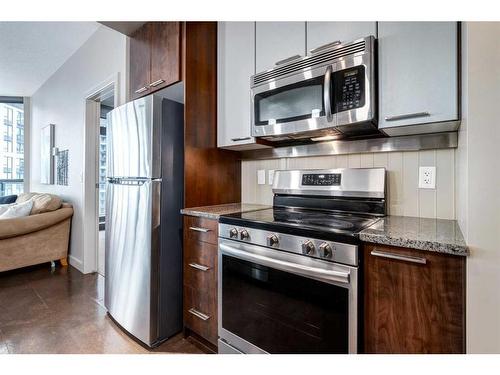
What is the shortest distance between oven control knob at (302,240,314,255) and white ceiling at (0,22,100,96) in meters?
3.14

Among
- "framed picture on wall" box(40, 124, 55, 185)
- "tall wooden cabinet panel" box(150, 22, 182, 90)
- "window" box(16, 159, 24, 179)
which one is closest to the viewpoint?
"tall wooden cabinet panel" box(150, 22, 182, 90)

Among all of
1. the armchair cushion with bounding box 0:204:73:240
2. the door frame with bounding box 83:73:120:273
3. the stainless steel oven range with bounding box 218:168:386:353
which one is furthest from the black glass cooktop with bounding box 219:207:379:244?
the armchair cushion with bounding box 0:204:73:240

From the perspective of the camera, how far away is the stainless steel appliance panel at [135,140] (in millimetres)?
1661

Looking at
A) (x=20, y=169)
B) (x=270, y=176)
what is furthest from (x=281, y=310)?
(x=20, y=169)

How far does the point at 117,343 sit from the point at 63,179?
272 cm

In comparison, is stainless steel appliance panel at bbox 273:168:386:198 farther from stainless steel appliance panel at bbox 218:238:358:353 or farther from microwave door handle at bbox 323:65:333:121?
stainless steel appliance panel at bbox 218:238:358:353

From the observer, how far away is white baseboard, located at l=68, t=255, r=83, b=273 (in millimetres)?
3140

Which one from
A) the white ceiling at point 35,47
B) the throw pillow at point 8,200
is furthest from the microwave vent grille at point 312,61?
the throw pillow at point 8,200

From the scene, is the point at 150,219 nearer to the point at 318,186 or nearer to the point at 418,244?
the point at 318,186

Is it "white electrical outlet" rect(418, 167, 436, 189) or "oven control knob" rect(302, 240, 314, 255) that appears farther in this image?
"white electrical outlet" rect(418, 167, 436, 189)

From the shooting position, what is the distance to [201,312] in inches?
64.9

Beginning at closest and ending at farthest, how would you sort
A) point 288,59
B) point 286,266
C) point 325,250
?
point 325,250, point 286,266, point 288,59

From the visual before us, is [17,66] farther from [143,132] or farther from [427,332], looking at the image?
[427,332]

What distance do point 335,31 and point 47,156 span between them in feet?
14.2
